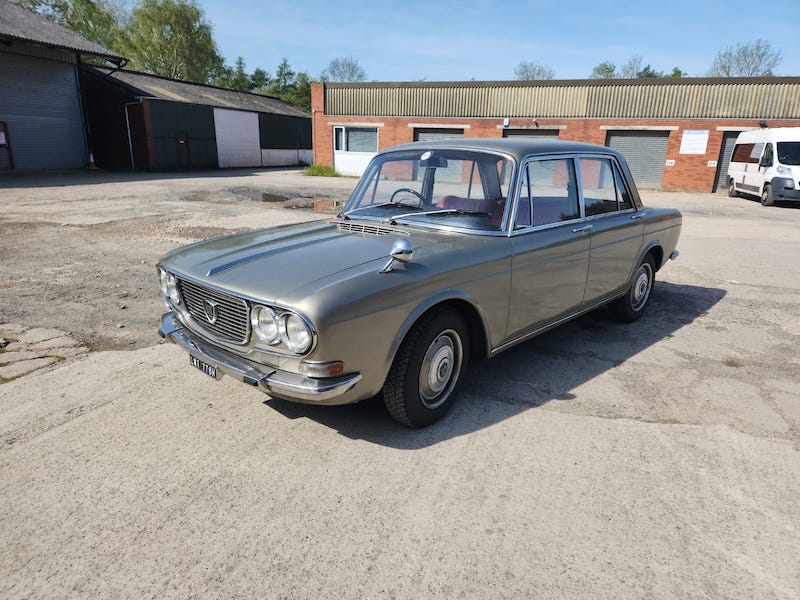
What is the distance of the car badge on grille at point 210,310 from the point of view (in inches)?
126

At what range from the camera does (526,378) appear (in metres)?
4.18

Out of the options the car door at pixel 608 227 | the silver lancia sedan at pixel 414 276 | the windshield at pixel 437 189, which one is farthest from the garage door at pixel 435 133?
the windshield at pixel 437 189

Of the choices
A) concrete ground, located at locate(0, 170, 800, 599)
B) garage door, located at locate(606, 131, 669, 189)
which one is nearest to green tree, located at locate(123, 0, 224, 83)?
garage door, located at locate(606, 131, 669, 189)

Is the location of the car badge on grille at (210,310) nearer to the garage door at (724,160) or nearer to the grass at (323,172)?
the garage door at (724,160)

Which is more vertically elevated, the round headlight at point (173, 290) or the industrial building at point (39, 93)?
the industrial building at point (39, 93)

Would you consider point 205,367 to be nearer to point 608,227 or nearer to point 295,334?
point 295,334

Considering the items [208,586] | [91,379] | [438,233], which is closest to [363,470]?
[208,586]

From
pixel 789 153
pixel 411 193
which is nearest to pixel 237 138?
pixel 789 153

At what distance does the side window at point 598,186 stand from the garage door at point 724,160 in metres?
22.6

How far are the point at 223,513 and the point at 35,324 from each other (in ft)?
12.3

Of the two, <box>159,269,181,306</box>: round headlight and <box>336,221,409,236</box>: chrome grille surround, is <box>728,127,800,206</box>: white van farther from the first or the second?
<box>159,269,181,306</box>: round headlight

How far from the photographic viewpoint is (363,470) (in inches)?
116

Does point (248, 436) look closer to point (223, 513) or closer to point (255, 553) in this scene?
point (223, 513)

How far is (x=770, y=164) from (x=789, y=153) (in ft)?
2.44
